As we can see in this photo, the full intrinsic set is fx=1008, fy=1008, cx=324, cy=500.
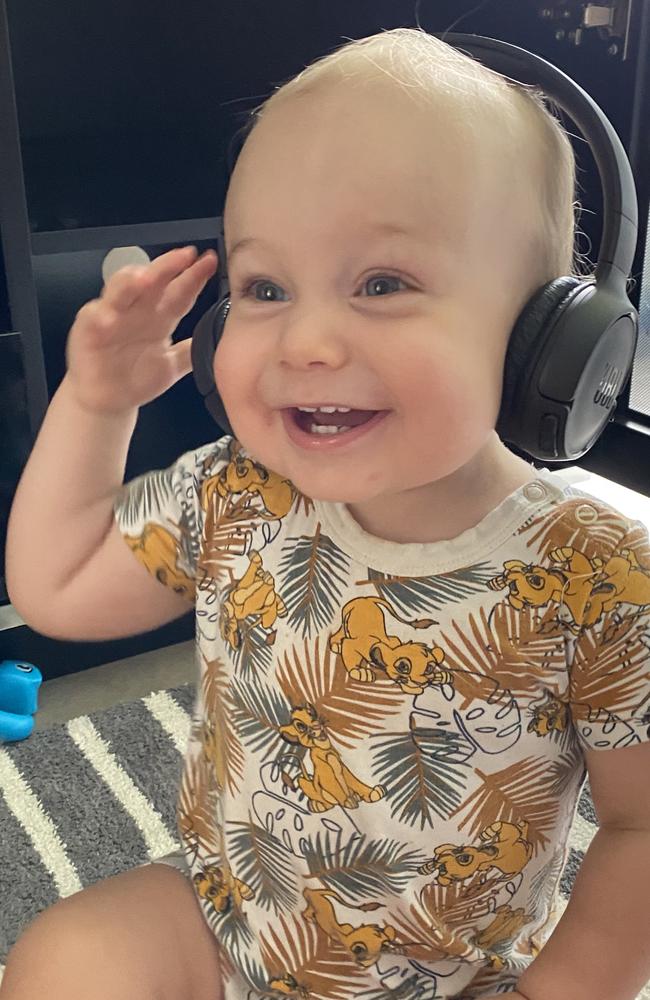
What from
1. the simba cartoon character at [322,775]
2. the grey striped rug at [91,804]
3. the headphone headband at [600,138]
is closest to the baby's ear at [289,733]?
the simba cartoon character at [322,775]

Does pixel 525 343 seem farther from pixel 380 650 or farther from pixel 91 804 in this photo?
pixel 91 804

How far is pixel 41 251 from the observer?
1.18 m

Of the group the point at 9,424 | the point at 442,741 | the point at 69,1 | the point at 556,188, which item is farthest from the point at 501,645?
the point at 69,1

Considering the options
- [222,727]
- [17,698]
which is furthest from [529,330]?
[17,698]

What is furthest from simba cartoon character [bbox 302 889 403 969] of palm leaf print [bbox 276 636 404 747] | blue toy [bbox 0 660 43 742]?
blue toy [bbox 0 660 43 742]

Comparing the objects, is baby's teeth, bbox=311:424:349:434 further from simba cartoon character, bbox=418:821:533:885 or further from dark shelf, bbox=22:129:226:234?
dark shelf, bbox=22:129:226:234

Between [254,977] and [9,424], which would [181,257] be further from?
[9,424]

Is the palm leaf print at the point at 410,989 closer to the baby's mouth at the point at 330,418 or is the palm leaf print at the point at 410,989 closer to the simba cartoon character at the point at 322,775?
the simba cartoon character at the point at 322,775

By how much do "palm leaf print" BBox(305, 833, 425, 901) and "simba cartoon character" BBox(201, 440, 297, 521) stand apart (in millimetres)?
208

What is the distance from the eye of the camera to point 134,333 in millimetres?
659

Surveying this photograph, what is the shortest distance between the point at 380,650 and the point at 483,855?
0.14 metres

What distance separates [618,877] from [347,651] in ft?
0.67

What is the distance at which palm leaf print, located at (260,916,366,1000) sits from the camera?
2.05 ft

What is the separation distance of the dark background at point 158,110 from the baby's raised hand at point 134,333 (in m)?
0.60
